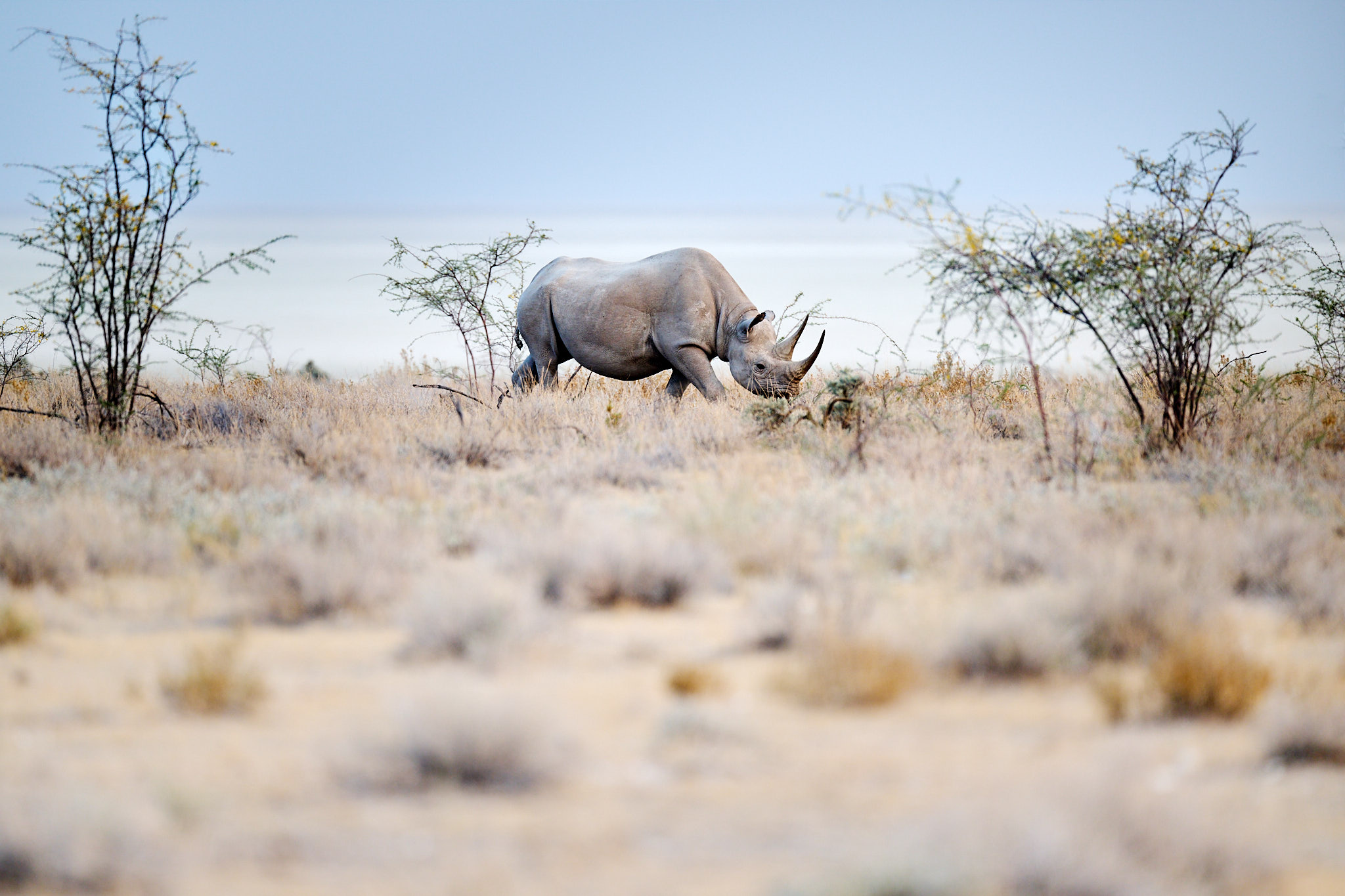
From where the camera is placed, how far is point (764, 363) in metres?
10.8

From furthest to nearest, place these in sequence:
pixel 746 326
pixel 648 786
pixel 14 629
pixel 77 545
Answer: pixel 746 326, pixel 77 545, pixel 14 629, pixel 648 786

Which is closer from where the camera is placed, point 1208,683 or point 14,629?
point 1208,683

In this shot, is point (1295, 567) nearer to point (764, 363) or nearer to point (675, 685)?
point (675, 685)

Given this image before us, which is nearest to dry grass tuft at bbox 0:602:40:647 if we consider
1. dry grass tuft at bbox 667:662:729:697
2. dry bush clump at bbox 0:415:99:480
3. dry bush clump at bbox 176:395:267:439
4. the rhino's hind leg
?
dry grass tuft at bbox 667:662:729:697

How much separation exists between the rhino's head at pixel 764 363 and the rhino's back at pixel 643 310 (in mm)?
499

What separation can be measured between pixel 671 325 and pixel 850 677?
27.8 ft

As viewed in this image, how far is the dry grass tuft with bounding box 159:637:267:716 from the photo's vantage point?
297 cm

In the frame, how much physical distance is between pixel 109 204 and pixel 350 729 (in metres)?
7.69

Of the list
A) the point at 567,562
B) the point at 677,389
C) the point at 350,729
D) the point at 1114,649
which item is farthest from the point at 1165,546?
the point at 677,389

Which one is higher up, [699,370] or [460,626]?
[699,370]

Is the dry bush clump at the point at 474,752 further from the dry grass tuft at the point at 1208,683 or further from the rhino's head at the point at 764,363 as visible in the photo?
the rhino's head at the point at 764,363

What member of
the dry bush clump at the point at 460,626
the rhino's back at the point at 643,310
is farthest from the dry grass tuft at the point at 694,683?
the rhino's back at the point at 643,310

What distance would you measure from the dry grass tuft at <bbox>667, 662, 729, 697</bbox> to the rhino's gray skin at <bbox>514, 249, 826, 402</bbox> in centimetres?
741

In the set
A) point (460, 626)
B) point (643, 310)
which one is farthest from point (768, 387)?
point (460, 626)
